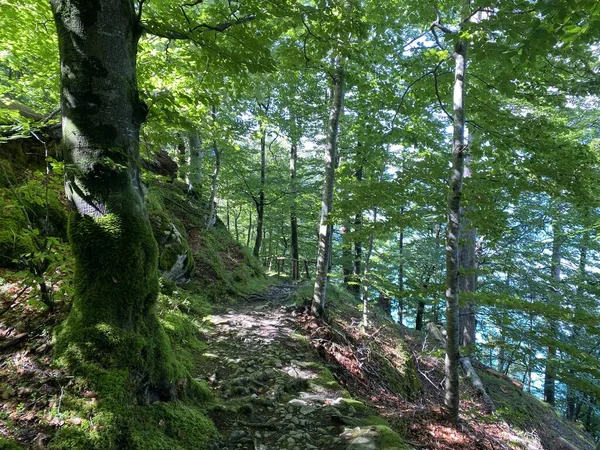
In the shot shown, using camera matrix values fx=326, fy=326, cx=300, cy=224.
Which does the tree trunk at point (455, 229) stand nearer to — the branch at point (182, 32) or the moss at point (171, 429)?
the branch at point (182, 32)

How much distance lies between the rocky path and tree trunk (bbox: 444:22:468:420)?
1879 mm

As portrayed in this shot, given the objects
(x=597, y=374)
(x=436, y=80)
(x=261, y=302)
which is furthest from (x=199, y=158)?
(x=597, y=374)

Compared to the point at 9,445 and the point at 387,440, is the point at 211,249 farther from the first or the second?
the point at 9,445

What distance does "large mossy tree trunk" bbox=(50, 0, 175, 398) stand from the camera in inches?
106

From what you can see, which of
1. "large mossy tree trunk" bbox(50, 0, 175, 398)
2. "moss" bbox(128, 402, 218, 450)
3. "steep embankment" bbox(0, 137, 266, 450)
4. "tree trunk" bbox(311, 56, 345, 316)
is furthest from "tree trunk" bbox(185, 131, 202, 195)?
"moss" bbox(128, 402, 218, 450)

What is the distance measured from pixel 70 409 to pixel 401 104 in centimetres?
657

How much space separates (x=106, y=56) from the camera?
277 centimetres

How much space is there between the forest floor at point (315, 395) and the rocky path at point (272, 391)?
0.04ft

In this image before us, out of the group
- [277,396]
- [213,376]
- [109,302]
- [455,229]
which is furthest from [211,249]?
[109,302]

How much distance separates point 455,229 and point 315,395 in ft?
10.9

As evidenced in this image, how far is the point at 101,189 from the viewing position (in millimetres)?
2807

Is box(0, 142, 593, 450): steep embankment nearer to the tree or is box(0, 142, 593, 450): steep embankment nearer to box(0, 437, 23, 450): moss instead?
box(0, 437, 23, 450): moss

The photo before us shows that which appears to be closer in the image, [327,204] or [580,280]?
[327,204]

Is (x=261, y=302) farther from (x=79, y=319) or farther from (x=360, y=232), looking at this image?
(x=79, y=319)
